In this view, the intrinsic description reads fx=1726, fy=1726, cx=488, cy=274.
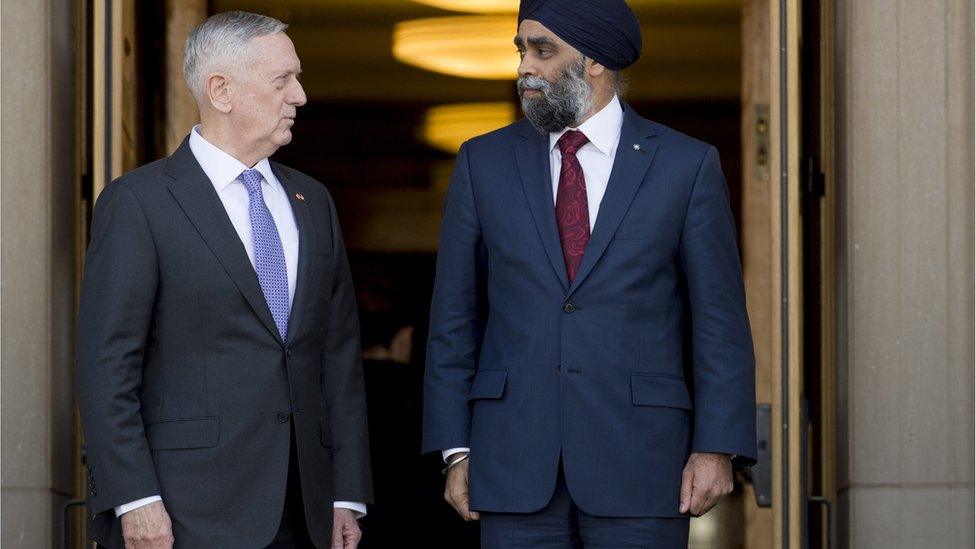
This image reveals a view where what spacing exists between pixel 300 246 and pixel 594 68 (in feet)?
2.49

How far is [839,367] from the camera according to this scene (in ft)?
15.8

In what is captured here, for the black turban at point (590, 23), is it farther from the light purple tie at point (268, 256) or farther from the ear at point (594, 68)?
the light purple tie at point (268, 256)

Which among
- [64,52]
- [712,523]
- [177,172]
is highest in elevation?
[64,52]

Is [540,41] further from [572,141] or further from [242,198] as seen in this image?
[242,198]

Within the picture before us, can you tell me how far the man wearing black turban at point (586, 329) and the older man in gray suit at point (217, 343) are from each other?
307 millimetres

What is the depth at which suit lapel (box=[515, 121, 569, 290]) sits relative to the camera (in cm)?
363

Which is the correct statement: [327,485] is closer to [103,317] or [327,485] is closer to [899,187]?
[103,317]

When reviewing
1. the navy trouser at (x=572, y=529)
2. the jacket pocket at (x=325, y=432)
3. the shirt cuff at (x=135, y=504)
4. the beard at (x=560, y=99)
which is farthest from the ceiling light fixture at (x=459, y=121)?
the shirt cuff at (x=135, y=504)

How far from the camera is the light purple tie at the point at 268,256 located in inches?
139

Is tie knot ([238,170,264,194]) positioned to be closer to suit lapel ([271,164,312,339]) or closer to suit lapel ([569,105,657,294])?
suit lapel ([271,164,312,339])

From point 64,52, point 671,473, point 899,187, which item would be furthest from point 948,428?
point 64,52

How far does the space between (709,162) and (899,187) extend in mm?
1199

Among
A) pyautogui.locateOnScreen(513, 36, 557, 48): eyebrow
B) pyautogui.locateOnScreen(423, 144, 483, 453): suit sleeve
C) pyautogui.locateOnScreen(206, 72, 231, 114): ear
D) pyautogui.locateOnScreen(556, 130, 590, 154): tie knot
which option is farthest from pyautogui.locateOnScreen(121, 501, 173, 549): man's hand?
pyautogui.locateOnScreen(513, 36, 557, 48): eyebrow

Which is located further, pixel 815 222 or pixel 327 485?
pixel 815 222
